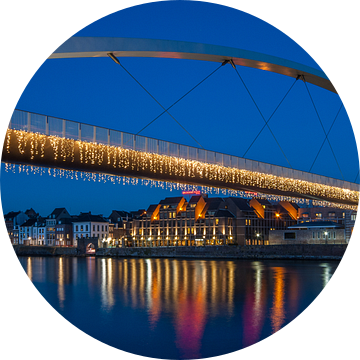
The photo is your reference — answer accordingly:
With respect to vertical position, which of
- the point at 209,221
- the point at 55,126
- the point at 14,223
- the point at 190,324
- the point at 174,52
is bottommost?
the point at 190,324

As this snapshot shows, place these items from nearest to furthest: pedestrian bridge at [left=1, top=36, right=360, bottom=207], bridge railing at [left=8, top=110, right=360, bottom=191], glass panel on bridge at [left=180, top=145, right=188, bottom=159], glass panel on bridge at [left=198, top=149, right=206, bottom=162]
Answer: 1. pedestrian bridge at [left=1, top=36, right=360, bottom=207]
2. bridge railing at [left=8, top=110, right=360, bottom=191]
3. glass panel on bridge at [left=180, top=145, right=188, bottom=159]
4. glass panel on bridge at [left=198, top=149, right=206, bottom=162]

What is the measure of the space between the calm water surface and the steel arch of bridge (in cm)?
988

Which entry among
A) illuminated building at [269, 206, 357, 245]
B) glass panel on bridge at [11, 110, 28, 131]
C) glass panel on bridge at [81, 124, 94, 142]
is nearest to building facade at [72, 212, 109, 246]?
illuminated building at [269, 206, 357, 245]

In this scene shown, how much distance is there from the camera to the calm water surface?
1162cm

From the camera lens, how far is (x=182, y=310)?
1694cm

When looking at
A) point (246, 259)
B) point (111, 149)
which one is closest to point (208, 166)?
point (111, 149)

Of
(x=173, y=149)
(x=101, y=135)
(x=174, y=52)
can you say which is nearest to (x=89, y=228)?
(x=173, y=149)

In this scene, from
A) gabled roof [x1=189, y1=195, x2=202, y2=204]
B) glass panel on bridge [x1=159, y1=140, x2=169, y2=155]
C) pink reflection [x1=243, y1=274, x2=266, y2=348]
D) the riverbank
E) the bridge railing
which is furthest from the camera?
gabled roof [x1=189, y1=195, x2=202, y2=204]

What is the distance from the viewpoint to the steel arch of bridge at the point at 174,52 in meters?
16.6

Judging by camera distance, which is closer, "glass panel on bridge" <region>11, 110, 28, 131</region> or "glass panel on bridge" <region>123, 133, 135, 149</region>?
"glass panel on bridge" <region>11, 110, 28, 131</region>

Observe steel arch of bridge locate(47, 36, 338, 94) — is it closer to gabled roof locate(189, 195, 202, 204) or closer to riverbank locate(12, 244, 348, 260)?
riverbank locate(12, 244, 348, 260)

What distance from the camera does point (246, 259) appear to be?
55469mm

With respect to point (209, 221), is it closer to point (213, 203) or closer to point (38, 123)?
point (213, 203)

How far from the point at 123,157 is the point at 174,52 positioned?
6.57 m
